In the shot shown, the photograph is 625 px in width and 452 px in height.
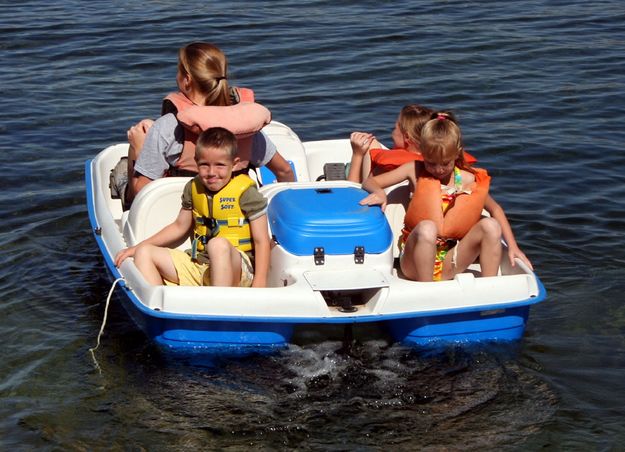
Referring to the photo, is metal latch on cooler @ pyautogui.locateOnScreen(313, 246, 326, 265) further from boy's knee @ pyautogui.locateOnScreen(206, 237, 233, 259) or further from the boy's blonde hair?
the boy's blonde hair

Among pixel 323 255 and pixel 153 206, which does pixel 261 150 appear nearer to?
pixel 153 206

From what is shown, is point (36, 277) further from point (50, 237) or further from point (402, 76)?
point (402, 76)

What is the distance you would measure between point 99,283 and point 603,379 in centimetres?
275

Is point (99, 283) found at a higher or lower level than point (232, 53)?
lower

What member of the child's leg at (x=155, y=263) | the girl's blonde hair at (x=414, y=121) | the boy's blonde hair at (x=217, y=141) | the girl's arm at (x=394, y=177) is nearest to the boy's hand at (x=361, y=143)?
the girl's blonde hair at (x=414, y=121)

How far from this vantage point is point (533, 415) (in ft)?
15.1

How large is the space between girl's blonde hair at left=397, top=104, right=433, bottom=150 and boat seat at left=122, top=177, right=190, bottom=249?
1117 mm

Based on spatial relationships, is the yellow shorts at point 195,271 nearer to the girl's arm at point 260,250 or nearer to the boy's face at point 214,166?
the girl's arm at point 260,250

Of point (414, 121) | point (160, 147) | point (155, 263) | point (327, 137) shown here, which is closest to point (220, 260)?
point (155, 263)

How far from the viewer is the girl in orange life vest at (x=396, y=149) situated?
5586 mm

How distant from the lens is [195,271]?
507cm

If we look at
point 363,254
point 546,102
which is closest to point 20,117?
point 546,102

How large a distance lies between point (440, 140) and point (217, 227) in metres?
1.07

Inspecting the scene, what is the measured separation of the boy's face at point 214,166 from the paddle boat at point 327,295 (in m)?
A: 0.31
